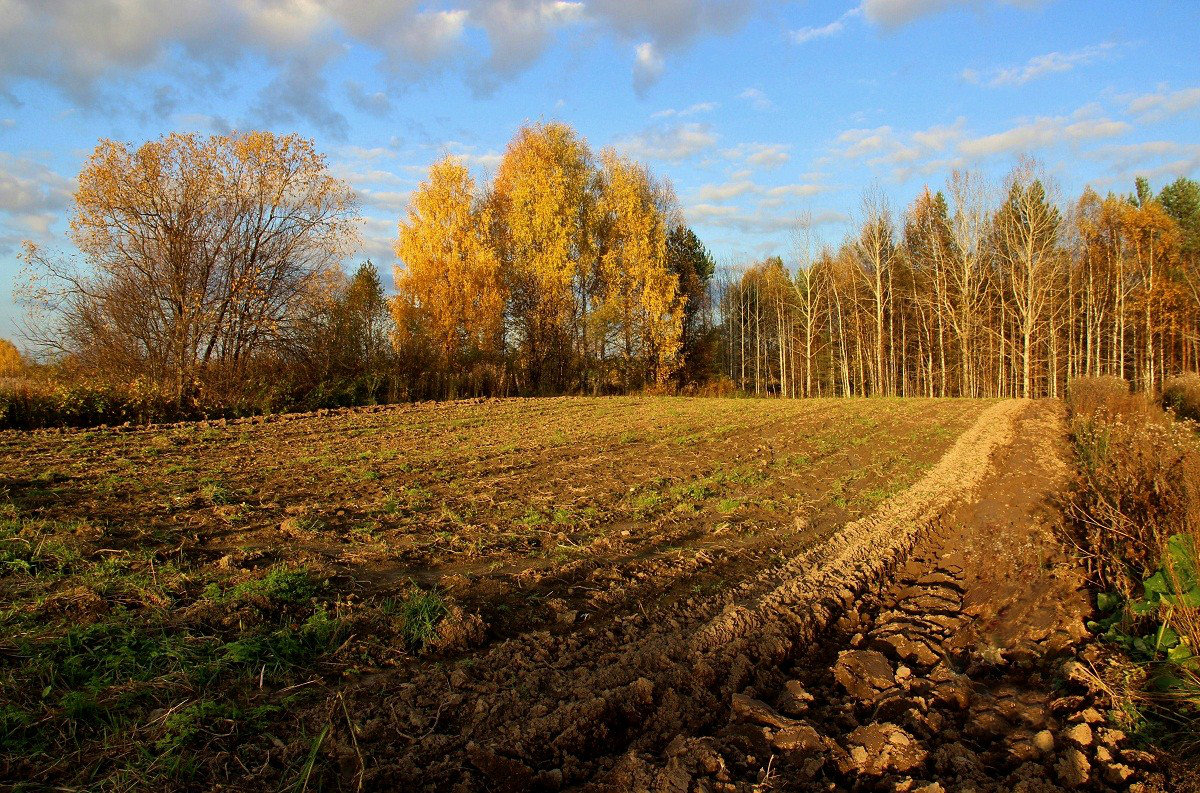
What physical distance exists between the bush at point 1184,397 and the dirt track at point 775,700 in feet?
71.2

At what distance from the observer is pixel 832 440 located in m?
13.6

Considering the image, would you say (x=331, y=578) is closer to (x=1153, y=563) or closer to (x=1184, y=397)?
(x=1153, y=563)

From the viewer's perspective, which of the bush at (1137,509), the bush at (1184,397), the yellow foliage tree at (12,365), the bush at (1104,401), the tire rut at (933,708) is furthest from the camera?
the bush at (1184,397)

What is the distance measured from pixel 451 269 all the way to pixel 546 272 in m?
4.91

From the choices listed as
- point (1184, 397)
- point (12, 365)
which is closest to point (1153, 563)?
point (12, 365)

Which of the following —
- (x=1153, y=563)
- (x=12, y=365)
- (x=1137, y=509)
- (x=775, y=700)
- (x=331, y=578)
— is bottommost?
(x=775, y=700)

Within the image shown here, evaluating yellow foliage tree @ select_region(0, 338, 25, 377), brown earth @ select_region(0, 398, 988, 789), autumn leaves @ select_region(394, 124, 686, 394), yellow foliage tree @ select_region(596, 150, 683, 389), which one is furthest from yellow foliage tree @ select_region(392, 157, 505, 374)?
brown earth @ select_region(0, 398, 988, 789)

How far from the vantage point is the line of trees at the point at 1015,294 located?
35812 mm

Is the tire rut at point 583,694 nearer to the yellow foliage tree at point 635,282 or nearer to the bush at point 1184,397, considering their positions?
the bush at point 1184,397

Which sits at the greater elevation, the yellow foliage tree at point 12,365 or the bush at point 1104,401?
the yellow foliage tree at point 12,365

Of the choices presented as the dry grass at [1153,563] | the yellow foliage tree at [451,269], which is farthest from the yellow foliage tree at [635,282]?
the dry grass at [1153,563]

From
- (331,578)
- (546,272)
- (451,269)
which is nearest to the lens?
(331,578)

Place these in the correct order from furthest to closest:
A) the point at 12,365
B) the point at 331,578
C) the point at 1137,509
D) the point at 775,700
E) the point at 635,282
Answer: the point at 635,282 → the point at 12,365 → the point at 1137,509 → the point at 331,578 → the point at 775,700

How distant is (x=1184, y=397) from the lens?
75.3ft
